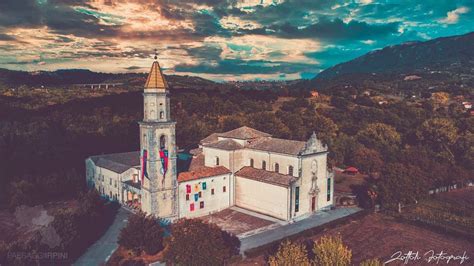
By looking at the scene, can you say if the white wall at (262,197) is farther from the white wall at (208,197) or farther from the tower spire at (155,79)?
the tower spire at (155,79)

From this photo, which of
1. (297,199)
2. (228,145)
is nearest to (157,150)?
(228,145)

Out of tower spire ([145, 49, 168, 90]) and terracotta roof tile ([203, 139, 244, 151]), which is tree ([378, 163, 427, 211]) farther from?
tower spire ([145, 49, 168, 90])

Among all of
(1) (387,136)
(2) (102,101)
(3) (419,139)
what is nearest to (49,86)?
(2) (102,101)

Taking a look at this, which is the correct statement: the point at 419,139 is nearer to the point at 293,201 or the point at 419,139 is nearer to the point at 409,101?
the point at 409,101

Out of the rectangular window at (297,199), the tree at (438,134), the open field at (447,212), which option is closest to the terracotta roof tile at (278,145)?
the rectangular window at (297,199)

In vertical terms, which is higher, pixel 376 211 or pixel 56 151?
pixel 56 151

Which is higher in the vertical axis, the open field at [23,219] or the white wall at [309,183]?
the white wall at [309,183]
